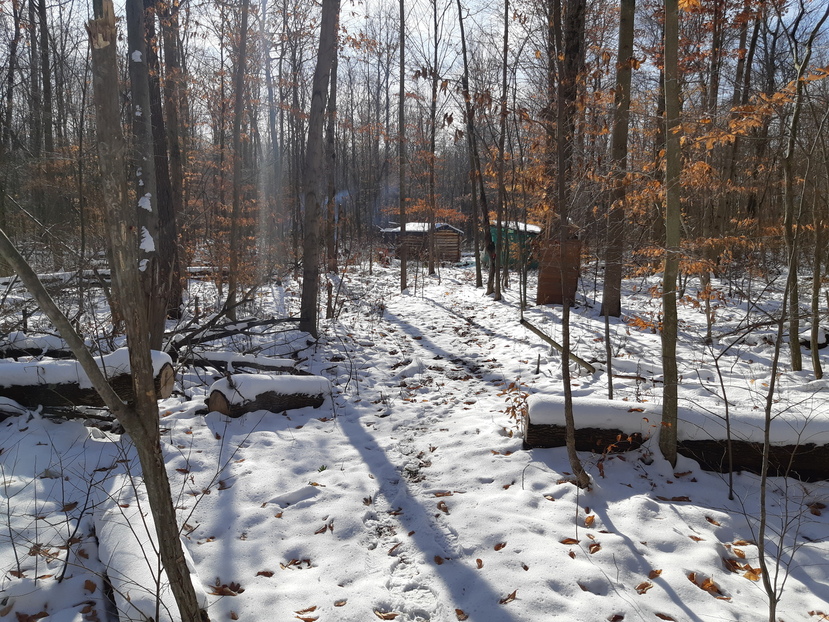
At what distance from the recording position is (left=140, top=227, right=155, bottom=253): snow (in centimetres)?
563

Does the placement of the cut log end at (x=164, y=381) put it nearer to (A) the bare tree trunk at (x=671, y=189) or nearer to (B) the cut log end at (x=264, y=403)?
(B) the cut log end at (x=264, y=403)

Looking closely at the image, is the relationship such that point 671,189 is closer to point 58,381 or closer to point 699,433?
point 699,433

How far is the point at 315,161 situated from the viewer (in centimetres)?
730

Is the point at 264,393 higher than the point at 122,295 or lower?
lower

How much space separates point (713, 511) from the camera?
3400 mm

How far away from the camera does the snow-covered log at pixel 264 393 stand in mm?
4906

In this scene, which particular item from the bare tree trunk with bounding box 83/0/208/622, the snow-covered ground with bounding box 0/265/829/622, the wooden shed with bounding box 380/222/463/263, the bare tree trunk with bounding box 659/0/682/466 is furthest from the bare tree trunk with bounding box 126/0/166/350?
the wooden shed with bounding box 380/222/463/263

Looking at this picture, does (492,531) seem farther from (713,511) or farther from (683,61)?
(683,61)

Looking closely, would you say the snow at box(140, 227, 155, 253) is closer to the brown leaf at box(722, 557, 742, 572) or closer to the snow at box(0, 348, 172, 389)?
the snow at box(0, 348, 172, 389)

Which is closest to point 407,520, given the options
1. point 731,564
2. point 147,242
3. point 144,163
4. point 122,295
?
point 731,564

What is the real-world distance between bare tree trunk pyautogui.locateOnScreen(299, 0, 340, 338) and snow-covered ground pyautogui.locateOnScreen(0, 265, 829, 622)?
8.00ft

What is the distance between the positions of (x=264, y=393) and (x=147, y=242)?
2.38 meters

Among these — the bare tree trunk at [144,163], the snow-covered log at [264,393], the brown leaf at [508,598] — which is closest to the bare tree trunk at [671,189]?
the brown leaf at [508,598]

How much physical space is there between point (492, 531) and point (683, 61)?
958 cm
